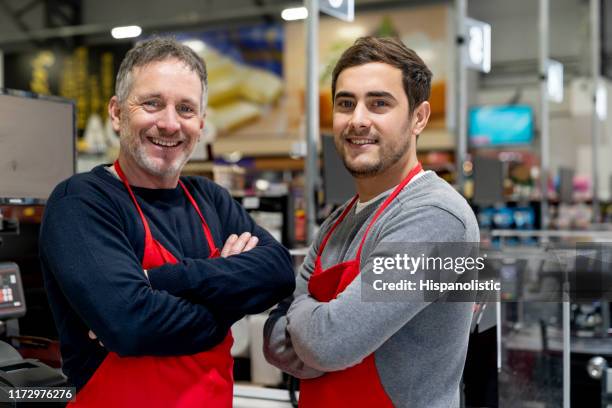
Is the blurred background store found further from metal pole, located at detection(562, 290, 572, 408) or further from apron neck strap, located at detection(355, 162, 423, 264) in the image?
apron neck strap, located at detection(355, 162, 423, 264)

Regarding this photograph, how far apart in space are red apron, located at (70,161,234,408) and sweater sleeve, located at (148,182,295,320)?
0.08 m

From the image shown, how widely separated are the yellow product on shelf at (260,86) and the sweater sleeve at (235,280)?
11767mm

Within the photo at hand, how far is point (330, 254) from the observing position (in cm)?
166

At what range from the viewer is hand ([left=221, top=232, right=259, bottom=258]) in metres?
1.67

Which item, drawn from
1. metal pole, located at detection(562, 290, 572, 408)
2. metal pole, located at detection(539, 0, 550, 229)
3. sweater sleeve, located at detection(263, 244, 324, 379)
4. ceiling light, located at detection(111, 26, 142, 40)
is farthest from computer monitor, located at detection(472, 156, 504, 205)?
ceiling light, located at detection(111, 26, 142, 40)

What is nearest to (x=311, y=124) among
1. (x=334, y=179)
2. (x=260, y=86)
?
(x=334, y=179)

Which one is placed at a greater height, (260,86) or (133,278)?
(260,86)

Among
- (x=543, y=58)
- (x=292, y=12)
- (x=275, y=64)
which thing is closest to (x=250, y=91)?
(x=275, y=64)

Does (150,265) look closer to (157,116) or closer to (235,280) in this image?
(235,280)

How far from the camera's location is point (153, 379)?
4.98 ft

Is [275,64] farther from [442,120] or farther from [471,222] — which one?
[471,222]

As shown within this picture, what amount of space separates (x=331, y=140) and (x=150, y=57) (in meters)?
2.86

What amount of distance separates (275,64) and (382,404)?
12171mm

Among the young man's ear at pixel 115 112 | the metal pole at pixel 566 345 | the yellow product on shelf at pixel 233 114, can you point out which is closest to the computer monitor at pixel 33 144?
the young man's ear at pixel 115 112
